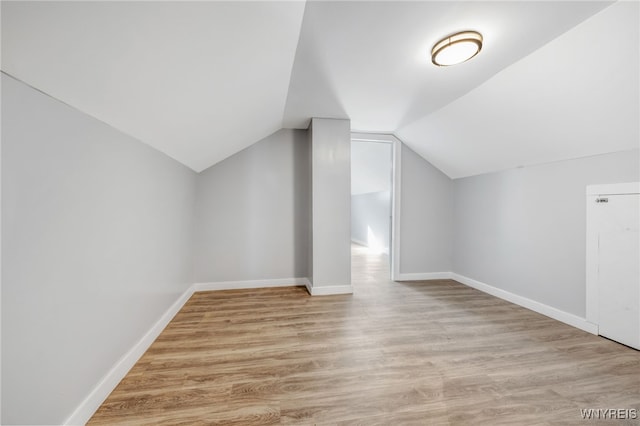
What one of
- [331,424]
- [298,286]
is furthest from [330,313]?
[331,424]

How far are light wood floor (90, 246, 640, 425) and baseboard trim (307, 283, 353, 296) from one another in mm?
499

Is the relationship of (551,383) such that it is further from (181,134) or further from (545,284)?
(181,134)

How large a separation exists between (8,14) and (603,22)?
2.82 metres

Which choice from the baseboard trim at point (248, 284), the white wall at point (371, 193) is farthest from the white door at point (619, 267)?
the baseboard trim at point (248, 284)

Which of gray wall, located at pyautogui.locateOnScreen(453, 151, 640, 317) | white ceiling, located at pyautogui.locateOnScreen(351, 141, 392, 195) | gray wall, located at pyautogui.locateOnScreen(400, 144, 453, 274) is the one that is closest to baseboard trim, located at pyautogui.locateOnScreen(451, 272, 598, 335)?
gray wall, located at pyautogui.locateOnScreen(453, 151, 640, 317)

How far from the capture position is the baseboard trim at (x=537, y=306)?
8.01ft

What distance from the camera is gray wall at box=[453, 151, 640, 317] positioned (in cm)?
249

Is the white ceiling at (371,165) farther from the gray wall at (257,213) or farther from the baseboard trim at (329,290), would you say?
the baseboard trim at (329,290)

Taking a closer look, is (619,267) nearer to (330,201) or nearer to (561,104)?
(561,104)

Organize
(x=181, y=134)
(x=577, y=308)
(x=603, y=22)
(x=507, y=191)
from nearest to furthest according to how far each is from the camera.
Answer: (x=603, y=22)
(x=181, y=134)
(x=577, y=308)
(x=507, y=191)

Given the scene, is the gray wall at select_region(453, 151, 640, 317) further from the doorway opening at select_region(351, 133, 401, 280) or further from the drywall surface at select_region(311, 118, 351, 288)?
the drywall surface at select_region(311, 118, 351, 288)

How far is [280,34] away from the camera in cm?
163

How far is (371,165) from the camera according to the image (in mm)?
5973

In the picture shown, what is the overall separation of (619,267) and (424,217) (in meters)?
2.26
